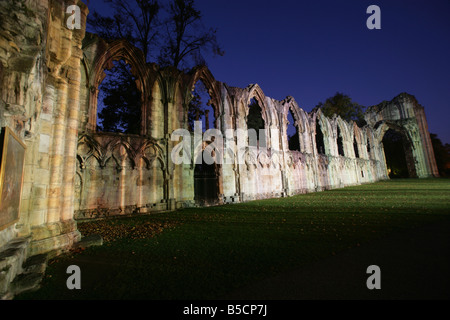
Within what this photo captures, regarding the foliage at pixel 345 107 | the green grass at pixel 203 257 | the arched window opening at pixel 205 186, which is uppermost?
the foliage at pixel 345 107

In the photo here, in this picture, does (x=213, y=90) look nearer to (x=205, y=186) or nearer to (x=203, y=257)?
(x=205, y=186)

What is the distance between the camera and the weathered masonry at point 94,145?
9.43 ft

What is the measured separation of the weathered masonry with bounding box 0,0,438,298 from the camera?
113 inches

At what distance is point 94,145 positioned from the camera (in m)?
8.45

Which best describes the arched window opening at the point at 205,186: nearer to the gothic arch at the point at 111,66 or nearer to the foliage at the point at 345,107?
the gothic arch at the point at 111,66

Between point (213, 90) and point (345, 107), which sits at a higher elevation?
point (345, 107)

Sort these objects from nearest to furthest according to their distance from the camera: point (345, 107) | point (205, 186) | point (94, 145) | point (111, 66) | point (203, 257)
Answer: point (203, 257) < point (94, 145) < point (111, 66) < point (205, 186) < point (345, 107)

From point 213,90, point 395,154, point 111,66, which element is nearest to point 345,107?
point 395,154

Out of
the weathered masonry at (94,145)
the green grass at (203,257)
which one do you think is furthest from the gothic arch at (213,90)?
the green grass at (203,257)

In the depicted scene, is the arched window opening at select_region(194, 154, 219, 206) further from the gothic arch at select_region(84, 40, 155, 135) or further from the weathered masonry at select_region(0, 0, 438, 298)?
the gothic arch at select_region(84, 40, 155, 135)
